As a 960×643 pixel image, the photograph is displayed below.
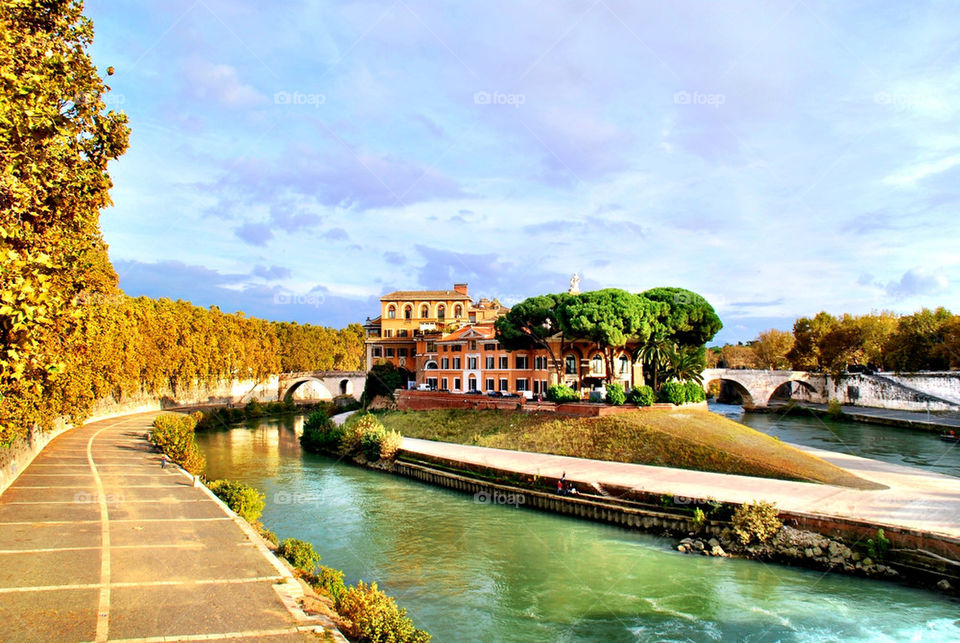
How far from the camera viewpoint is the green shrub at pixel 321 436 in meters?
51.1

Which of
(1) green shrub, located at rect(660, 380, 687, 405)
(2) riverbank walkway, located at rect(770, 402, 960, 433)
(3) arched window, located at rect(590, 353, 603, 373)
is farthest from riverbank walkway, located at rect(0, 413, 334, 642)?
(2) riverbank walkway, located at rect(770, 402, 960, 433)

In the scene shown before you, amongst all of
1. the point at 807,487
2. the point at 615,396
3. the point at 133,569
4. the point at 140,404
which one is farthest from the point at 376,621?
the point at 140,404

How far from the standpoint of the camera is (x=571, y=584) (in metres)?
21.1

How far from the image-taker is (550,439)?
43.1 metres

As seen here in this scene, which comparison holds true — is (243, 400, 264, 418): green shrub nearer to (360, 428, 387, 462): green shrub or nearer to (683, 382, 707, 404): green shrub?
(360, 428, 387, 462): green shrub

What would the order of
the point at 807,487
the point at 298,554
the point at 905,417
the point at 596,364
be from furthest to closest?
1. the point at 905,417
2. the point at 596,364
3. the point at 807,487
4. the point at 298,554

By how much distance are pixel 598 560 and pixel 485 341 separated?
38.7 metres

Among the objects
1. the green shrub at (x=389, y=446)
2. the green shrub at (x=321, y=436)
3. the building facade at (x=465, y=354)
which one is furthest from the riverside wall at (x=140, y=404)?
the building facade at (x=465, y=354)

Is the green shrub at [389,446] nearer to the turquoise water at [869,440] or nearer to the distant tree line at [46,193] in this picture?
the distant tree line at [46,193]

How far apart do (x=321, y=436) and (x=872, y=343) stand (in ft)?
251

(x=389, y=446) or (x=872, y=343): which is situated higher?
(x=872, y=343)

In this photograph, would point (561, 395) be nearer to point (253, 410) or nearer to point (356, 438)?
point (356, 438)

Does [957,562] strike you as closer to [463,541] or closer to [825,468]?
[825,468]

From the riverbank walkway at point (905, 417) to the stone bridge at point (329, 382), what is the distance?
68.4 metres
